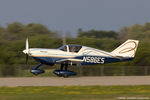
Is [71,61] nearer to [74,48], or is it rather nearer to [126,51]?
[74,48]

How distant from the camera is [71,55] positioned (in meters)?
23.5

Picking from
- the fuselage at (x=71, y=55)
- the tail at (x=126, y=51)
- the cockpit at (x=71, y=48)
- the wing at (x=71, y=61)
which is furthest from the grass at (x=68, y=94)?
the tail at (x=126, y=51)

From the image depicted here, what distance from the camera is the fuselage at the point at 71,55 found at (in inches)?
906

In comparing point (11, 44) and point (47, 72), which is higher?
point (11, 44)

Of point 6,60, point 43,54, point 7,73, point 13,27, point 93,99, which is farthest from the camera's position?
point 13,27

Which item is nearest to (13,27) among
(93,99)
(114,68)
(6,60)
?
(6,60)

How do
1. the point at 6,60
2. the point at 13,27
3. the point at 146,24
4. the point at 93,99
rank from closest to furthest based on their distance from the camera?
the point at 93,99
the point at 6,60
the point at 13,27
the point at 146,24

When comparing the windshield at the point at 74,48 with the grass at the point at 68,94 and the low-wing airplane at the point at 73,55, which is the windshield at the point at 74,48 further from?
the grass at the point at 68,94

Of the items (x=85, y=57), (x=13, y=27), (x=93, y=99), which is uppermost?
(x=13, y=27)

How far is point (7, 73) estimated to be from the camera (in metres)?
27.3

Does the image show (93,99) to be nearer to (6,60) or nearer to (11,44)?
(6,60)

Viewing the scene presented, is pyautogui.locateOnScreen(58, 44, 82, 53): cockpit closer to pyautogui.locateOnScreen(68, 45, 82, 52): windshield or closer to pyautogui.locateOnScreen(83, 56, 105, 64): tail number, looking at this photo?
pyautogui.locateOnScreen(68, 45, 82, 52): windshield

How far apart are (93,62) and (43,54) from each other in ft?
12.7

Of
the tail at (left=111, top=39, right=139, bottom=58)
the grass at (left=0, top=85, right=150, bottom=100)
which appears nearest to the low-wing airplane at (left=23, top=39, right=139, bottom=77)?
the tail at (left=111, top=39, right=139, bottom=58)
